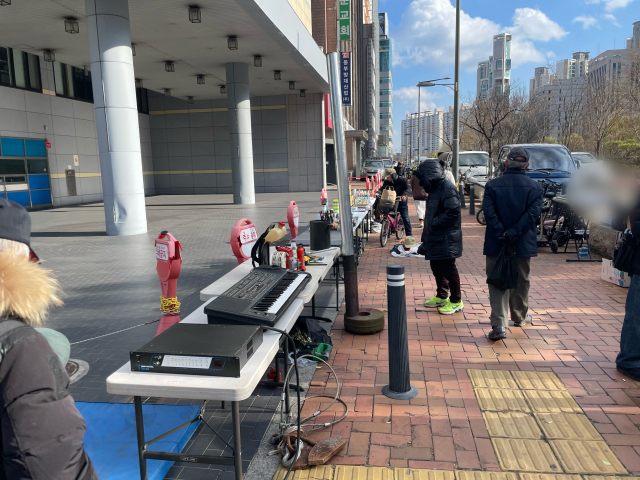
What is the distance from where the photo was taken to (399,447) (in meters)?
3.16

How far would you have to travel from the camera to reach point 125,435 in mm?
3223

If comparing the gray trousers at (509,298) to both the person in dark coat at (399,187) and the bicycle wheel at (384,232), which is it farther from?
the person in dark coat at (399,187)

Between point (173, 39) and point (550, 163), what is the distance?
12247mm

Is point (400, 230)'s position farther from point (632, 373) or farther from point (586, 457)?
point (586, 457)

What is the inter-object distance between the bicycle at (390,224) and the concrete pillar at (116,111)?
243 inches

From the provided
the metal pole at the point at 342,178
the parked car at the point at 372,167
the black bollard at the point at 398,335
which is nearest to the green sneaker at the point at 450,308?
the metal pole at the point at 342,178

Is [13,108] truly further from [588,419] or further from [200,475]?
[588,419]

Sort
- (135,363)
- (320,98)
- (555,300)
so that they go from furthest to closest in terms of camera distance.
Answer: (320,98)
(555,300)
(135,363)

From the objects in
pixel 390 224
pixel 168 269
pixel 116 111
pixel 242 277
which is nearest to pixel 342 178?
pixel 242 277

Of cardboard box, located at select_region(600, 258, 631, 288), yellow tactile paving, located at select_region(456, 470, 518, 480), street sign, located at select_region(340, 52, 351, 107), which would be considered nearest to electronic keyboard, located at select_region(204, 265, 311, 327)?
yellow tactile paving, located at select_region(456, 470, 518, 480)

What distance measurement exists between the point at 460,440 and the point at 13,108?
68.3 ft

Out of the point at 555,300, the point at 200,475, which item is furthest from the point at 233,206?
the point at 200,475

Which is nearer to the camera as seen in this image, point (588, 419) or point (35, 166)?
point (588, 419)

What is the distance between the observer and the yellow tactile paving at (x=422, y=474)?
2844mm
